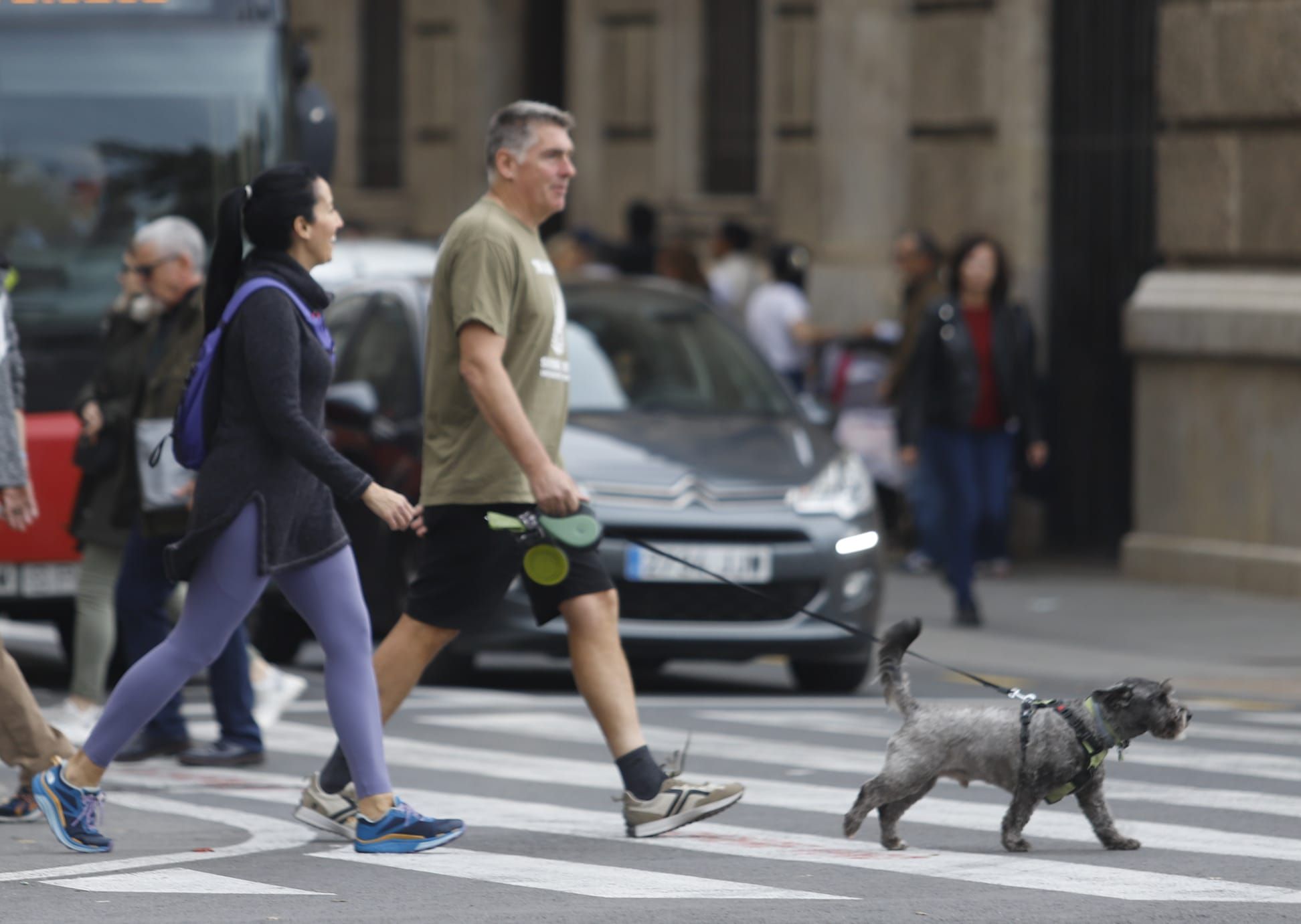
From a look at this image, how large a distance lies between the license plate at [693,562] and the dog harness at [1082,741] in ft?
11.1

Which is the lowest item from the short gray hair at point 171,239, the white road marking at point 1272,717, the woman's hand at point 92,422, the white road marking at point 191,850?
the white road marking at point 1272,717

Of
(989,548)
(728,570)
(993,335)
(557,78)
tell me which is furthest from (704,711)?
(557,78)

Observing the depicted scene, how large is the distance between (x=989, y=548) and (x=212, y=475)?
944 centimetres

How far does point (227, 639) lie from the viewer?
690cm

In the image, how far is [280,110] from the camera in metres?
12.1

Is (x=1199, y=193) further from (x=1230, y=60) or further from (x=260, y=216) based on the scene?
(x=260, y=216)

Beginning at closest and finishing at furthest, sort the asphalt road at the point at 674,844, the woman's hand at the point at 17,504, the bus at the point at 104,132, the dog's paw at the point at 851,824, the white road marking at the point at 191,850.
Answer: the asphalt road at the point at 674,844 → the white road marking at the point at 191,850 → the dog's paw at the point at 851,824 → the woman's hand at the point at 17,504 → the bus at the point at 104,132

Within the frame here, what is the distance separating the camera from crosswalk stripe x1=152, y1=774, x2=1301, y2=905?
20.8 feet

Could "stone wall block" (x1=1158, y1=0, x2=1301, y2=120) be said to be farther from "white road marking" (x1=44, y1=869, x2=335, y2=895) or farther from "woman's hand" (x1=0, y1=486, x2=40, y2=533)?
"white road marking" (x1=44, y1=869, x2=335, y2=895)

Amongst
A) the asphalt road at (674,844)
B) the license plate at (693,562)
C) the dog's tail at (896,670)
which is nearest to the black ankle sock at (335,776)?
the asphalt road at (674,844)

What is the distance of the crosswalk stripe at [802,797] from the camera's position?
7.11m

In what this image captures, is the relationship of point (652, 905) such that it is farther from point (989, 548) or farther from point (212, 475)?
point (989, 548)

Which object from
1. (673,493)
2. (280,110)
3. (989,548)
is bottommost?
(989,548)

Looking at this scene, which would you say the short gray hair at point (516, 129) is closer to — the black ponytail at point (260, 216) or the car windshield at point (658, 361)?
the black ponytail at point (260, 216)
